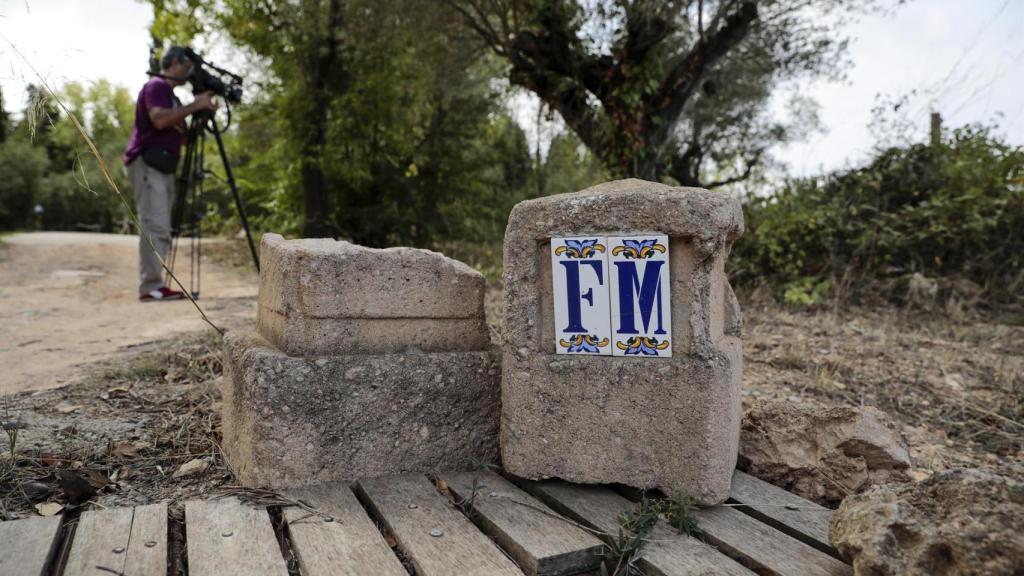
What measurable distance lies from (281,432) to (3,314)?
4530 mm

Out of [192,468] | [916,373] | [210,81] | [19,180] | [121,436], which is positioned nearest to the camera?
[192,468]

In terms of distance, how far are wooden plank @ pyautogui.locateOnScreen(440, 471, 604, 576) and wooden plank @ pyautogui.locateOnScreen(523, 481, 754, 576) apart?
6 centimetres

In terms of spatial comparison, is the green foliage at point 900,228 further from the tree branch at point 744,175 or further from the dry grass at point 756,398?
the tree branch at point 744,175

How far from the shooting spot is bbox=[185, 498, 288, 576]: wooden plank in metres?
1.78

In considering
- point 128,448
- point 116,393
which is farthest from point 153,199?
point 128,448

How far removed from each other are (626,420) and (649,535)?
0.36 meters

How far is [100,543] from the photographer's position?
1873 mm

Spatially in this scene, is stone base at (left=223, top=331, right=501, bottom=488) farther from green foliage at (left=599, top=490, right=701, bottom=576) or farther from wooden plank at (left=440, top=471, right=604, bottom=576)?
green foliage at (left=599, top=490, right=701, bottom=576)

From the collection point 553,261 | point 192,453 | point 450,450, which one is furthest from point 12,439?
point 553,261

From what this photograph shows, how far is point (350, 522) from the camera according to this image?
204cm

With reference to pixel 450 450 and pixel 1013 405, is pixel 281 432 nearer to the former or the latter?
pixel 450 450

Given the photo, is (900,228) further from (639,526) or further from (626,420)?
(639,526)

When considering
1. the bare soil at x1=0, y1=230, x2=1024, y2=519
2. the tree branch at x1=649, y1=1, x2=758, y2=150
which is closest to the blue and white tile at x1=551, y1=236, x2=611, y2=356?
the bare soil at x1=0, y1=230, x2=1024, y2=519

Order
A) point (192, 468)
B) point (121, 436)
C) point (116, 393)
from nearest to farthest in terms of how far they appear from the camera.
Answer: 1. point (192, 468)
2. point (121, 436)
3. point (116, 393)
